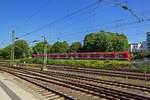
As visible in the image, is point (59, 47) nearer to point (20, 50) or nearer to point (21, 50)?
point (21, 50)

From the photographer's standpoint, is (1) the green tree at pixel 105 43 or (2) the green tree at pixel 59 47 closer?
(1) the green tree at pixel 105 43

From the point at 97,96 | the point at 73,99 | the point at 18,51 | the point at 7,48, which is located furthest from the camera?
the point at 7,48

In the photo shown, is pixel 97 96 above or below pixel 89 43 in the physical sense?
below

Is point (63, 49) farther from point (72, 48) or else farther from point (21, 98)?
point (21, 98)

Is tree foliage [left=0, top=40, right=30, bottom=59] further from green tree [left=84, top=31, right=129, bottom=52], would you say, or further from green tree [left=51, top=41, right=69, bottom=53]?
green tree [left=84, top=31, right=129, bottom=52]

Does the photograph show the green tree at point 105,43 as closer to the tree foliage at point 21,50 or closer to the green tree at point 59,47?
the green tree at point 59,47

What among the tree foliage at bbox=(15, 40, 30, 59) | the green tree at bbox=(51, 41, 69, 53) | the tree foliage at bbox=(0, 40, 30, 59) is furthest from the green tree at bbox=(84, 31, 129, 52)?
the tree foliage at bbox=(0, 40, 30, 59)

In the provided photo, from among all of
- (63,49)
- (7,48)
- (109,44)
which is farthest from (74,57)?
(7,48)

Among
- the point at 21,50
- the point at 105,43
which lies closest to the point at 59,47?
the point at 21,50

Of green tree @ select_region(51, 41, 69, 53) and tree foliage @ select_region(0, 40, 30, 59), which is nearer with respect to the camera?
tree foliage @ select_region(0, 40, 30, 59)

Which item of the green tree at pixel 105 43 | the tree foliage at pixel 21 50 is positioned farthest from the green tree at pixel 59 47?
the green tree at pixel 105 43

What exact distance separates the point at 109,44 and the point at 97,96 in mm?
110911

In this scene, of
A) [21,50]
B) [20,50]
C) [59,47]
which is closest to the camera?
[20,50]

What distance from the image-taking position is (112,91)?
768 inches
